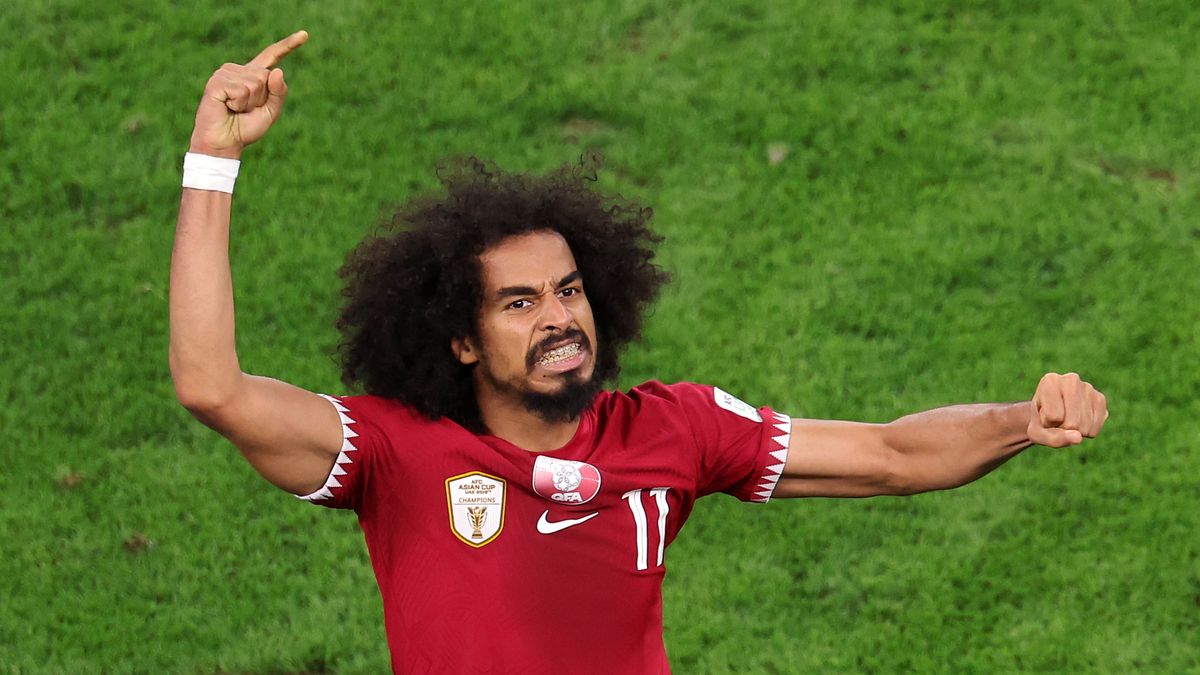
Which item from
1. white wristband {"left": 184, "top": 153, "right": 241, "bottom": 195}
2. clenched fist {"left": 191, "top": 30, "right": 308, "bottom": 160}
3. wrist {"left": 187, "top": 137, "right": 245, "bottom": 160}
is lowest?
white wristband {"left": 184, "top": 153, "right": 241, "bottom": 195}

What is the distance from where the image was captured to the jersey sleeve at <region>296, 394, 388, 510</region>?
536cm

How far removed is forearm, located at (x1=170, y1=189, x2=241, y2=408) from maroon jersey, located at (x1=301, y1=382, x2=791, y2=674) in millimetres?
518

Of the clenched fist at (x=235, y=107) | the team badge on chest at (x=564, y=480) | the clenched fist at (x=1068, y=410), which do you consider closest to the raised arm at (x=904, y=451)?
the clenched fist at (x=1068, y=410)

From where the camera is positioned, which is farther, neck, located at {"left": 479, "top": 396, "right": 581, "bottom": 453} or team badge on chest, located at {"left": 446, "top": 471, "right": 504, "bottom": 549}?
neck, located at {"left": 479, "top": 396, "right": 581, "bottom": 453}

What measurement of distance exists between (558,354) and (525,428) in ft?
0.83

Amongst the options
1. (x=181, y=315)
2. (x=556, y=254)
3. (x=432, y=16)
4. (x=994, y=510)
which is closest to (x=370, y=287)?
(x=556, y=254)

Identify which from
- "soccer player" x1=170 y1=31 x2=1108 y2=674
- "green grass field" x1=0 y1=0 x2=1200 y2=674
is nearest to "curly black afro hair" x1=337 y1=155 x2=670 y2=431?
"soccer player" x1=170 y1=31 x2=1108 y2=674

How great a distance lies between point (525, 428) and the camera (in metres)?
5.65

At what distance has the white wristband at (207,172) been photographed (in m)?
4.94

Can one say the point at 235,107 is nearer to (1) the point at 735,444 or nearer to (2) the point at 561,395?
(2) the point at 561,395

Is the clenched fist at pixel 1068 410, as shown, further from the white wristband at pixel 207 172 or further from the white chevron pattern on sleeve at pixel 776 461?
the white wristband at pixel 207 172

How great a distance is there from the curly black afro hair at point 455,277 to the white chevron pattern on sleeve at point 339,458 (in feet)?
0.98

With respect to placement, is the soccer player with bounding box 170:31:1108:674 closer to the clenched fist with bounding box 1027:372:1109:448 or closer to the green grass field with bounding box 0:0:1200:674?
the clenched fist with bounding box 1027:372:1109:448

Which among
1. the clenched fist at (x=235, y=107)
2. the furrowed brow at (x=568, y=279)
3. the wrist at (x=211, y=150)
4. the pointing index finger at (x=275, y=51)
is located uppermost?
the pointing index finger at (x=275, y=51)
